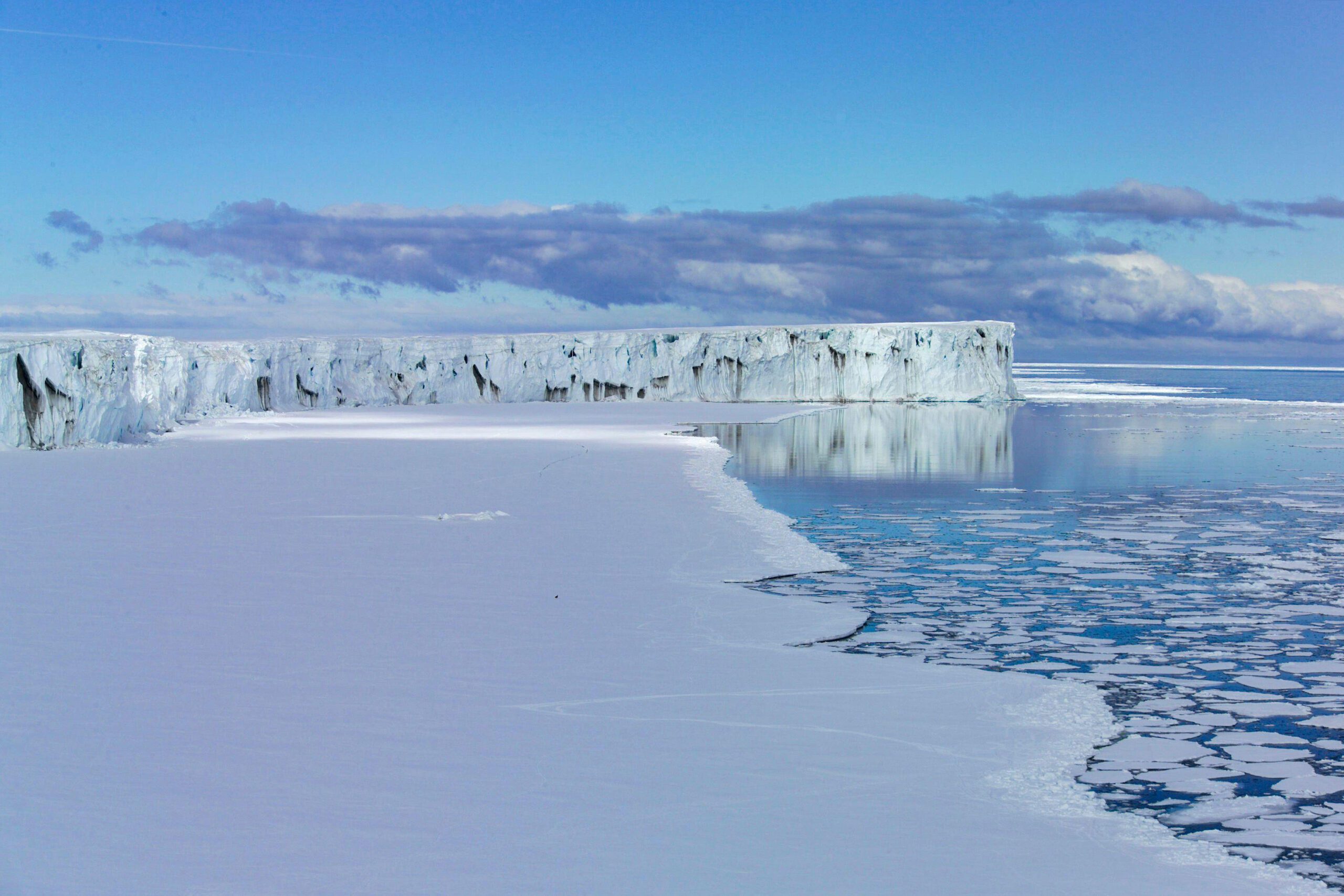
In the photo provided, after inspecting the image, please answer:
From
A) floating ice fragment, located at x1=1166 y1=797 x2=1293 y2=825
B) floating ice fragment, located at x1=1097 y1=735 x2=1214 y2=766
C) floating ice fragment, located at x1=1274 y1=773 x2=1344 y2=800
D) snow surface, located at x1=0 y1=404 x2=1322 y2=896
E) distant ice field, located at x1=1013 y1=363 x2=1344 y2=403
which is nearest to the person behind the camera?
snow surface, located at x1=0 y1=404 x2=1322 y2=896

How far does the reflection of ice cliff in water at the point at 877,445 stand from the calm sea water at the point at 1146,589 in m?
0.09

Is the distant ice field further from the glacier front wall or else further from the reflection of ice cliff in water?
the reflection of ice cliff in water

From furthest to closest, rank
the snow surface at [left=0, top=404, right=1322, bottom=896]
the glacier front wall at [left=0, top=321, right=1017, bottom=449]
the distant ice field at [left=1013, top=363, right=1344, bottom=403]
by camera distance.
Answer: the distant ice field at [left=1013, top=363, right=1344, bottom=403] < the glacier front wall at [left=0, top=321, right=1017, bottom=449] < the snow surface at [left=0, top=404, right=1322, bottom=896]

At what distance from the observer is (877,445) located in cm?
1792

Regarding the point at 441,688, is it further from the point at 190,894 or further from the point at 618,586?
the point at 618,586

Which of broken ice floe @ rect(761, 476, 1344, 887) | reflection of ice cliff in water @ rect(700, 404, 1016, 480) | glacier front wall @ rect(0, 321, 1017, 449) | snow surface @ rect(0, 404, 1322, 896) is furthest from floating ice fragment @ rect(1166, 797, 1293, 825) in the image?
glacier front wall @ rect(0, 321, 1017, 449)

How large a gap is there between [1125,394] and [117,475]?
37844 mm

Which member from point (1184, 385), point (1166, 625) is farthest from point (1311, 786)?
point (1184, 385)

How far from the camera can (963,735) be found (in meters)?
4.00

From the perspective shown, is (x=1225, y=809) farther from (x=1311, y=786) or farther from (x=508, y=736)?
(x=508, y=736)

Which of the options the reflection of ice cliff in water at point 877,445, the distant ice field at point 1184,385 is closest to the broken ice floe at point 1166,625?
the reflection of ice cliff in water at point 877,445

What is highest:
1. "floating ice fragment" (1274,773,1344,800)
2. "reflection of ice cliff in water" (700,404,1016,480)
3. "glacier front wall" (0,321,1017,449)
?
"glacier front wall" (0,321,1017,449)

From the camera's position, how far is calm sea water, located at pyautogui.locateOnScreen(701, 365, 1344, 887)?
3.65 metres

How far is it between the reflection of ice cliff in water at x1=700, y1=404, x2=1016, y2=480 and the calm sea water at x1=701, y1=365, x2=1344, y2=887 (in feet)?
0.31
